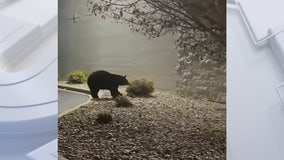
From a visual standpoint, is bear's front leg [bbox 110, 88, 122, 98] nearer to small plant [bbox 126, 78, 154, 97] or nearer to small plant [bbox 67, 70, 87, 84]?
Result: small plant [bbox 126, 78, 154, 97]

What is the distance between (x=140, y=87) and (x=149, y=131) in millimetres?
223

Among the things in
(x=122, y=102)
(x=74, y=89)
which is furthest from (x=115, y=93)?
(x=74, y=89)

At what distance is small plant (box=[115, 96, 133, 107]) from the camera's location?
1729 millimetres

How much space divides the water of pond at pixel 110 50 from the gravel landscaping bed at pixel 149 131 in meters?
0.13

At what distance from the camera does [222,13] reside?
163cm

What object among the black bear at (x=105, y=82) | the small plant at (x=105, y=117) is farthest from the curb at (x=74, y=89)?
the small plant at (x=105, y=117)

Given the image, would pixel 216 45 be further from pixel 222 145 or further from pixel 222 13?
pixel 222 145

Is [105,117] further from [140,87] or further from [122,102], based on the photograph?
[140,87]

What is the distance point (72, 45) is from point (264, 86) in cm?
98

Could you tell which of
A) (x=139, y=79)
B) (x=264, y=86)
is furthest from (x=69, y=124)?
(x=264, y=86)

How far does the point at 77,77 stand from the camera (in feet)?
5.87

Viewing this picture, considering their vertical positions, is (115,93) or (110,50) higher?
(110,50)

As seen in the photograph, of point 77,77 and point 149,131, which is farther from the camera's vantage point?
point 77,77

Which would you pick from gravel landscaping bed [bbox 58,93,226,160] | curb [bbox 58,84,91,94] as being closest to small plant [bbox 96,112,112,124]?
gravel landscaping bed [bbox 58,93,226,160]
